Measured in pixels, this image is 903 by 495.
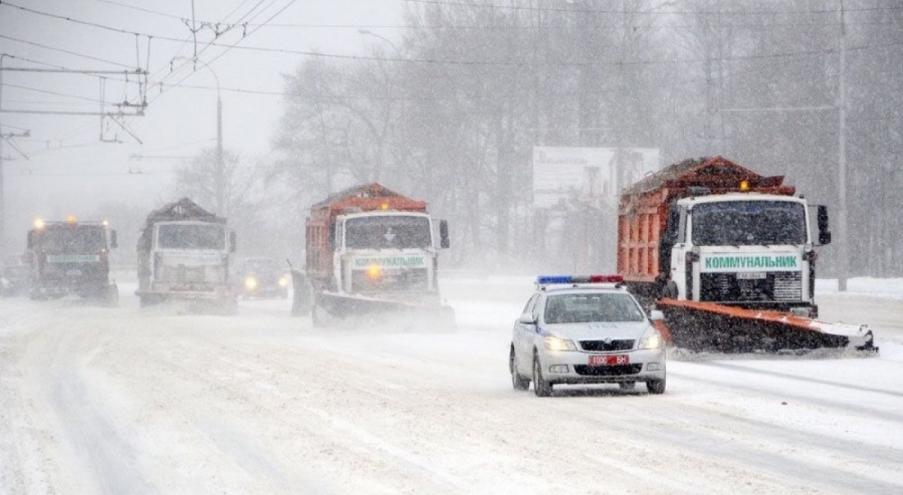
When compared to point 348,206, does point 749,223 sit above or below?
below

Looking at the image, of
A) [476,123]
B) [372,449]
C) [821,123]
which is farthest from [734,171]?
[476,123]

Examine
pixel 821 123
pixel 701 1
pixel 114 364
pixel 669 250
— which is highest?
pixel 701 1

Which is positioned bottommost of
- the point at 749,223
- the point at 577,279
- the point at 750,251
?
the point at 577,279

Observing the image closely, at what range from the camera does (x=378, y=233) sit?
1460 inches

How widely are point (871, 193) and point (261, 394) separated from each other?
51.2 meters

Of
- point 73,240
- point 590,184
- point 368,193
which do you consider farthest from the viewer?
point 590,184

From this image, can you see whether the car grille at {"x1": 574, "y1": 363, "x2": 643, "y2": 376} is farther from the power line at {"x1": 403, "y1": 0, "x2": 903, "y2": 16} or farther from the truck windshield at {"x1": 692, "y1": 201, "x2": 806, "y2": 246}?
the power line at {"x1": 403, "y1": 0, "x2": 903, "y2": 16}

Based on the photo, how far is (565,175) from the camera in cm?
6956

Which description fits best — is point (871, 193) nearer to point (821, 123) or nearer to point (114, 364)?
point (821, 123)

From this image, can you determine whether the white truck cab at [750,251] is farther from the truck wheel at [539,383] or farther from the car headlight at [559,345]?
the car headlight at [559,345]

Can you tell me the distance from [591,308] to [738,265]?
26.8 feet

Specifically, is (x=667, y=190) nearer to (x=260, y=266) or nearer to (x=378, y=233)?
(x=378, y=233)

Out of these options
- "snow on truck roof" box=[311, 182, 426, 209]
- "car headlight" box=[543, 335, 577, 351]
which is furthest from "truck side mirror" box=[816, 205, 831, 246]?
"snow on truck roof" box=[311, 182, 426, 209]

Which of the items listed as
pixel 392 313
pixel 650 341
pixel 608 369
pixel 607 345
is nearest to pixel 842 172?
pixel 392 313
